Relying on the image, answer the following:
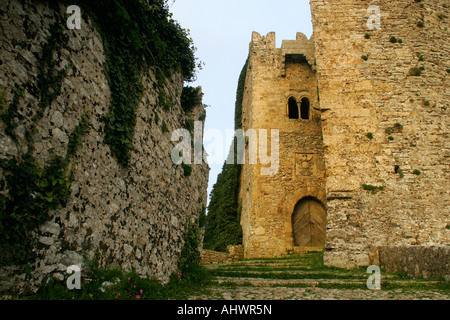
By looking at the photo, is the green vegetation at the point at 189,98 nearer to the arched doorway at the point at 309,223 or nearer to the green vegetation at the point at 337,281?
the green vegetation at the point at 337,281

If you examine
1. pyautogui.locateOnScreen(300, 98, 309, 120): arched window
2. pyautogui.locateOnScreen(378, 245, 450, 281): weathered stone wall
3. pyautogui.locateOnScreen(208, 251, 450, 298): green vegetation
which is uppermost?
pyautogui.locateOnScreen(300, 98, 309, 120): arched window

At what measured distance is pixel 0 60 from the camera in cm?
231

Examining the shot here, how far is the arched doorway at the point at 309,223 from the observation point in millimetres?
13219

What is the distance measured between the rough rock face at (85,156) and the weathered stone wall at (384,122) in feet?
17.8

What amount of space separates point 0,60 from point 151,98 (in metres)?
2.67

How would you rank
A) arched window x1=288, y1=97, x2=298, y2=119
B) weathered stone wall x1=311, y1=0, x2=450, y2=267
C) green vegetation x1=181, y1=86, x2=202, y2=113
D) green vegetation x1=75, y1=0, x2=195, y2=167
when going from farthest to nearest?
arched window x1=288, y1=97, x2=298, y2=119, weathered stone wall x1=311, y1=0, x2=450, y2=267, green vegetation x1=181, y1=86, x2=202, y2=113, green vegetation x1=75, y1=0, x2=195, y2=167

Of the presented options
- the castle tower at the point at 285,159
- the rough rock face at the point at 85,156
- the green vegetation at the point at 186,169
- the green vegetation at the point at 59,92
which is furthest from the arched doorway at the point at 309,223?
the green vegetation at the point at 59,92

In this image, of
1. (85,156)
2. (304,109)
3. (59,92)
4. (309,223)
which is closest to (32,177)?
(85,156)

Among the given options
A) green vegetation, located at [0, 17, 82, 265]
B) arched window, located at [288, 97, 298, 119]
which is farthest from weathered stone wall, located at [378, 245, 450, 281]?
arched window, located at [288, 97, 298, 119]

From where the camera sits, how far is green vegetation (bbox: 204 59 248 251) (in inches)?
625

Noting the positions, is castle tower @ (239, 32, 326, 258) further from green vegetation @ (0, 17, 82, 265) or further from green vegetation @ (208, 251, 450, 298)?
green vegetation @ (0, 17, 82, 265)

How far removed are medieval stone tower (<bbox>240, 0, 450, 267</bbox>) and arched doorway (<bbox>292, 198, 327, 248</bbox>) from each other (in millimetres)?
58

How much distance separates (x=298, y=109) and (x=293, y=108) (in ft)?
2.29
